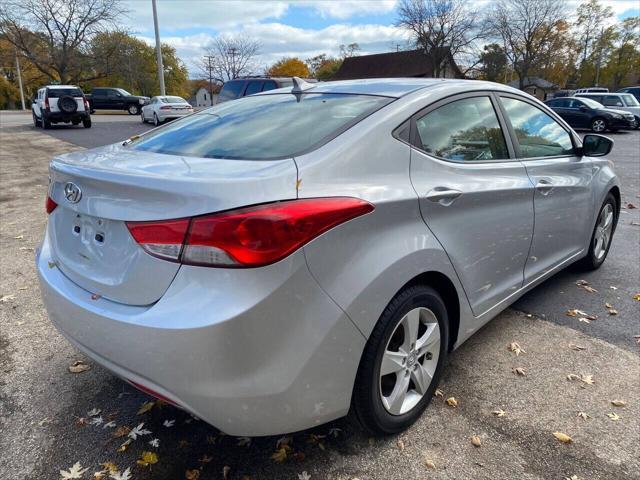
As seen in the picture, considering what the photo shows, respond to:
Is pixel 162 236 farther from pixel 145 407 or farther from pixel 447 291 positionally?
pixel 447 291

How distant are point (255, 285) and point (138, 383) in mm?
647

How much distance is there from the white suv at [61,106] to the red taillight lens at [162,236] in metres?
22.6

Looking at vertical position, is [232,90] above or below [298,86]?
below

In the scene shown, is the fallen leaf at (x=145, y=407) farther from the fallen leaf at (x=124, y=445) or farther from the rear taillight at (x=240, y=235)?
the rear taillight at (x=240, y=235)

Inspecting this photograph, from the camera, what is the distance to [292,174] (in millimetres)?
1802

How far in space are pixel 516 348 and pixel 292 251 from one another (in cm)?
211

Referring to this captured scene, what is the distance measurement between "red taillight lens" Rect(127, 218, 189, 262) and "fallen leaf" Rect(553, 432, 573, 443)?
195cm

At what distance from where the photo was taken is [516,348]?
3.16 m

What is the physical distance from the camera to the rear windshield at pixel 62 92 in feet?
69.5

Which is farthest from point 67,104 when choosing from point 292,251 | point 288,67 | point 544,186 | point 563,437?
point 288,67

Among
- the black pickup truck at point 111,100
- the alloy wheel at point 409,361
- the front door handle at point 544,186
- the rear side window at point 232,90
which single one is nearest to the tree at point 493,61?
the black pickup truck at point 111,100

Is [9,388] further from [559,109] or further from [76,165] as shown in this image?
[559,109]

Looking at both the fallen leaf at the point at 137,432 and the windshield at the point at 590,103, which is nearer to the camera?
the fallen leaf at the point at 137,432

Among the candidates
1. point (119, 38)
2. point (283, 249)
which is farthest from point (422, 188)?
point (119, 38)
